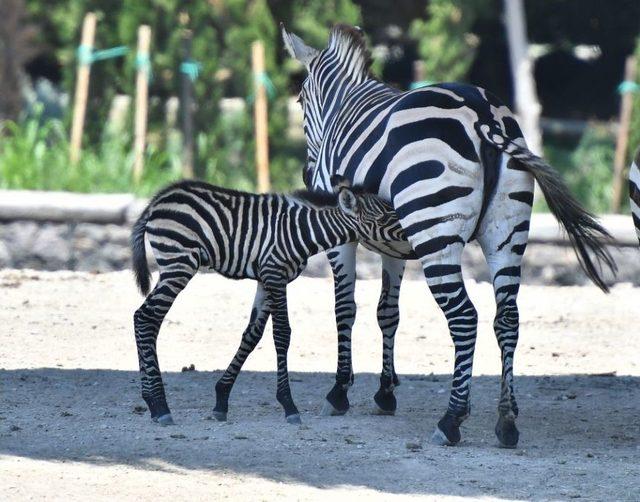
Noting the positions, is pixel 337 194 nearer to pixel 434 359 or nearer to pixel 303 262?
pixel 303 262

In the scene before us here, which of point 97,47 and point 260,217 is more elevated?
point 97,47

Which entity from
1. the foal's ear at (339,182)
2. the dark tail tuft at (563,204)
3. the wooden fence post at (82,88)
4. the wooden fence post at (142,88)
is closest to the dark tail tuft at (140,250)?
the foal's ear at (339,182)

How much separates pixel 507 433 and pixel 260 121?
8173 mm

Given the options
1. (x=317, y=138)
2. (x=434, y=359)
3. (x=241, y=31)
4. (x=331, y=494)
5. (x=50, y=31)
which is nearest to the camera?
(x=331, y=494)

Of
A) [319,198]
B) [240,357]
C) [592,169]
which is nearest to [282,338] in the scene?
[240,357]

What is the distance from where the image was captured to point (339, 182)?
743 centimetres

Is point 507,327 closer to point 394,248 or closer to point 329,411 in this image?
point 394,248

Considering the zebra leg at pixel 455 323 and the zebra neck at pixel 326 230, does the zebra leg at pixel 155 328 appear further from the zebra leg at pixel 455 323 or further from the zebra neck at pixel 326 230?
the zebra leg at pixel 455 323

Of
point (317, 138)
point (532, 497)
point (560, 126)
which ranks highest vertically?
point (560, 126)

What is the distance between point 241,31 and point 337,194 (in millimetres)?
8988

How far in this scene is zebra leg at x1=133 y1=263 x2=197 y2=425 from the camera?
7410 millimetres

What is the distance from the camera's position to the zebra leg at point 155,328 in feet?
24.3

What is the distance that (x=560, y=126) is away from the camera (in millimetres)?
19734

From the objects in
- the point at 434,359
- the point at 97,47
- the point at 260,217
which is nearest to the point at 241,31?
the point at 97,47
